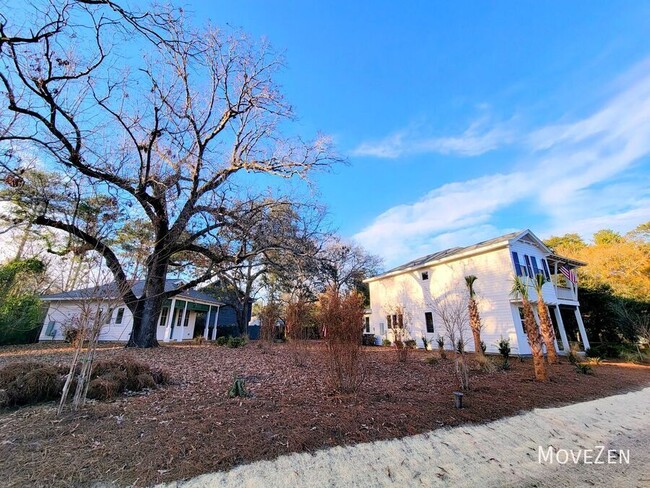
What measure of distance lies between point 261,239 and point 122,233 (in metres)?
7.36

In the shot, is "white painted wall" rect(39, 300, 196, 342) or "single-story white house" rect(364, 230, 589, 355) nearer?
"single-story white house" rect(364, 230, 589, 355)

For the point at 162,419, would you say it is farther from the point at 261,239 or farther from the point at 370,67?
the point at 370,67

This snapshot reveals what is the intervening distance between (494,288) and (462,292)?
71.1 inches

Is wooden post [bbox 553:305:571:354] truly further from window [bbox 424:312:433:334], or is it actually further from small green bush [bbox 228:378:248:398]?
small green bush [bbox 228:378:248:398]

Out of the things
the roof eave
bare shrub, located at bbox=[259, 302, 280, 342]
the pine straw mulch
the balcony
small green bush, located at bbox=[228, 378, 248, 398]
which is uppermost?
the roof eave

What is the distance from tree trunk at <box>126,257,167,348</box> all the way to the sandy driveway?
10.3 meters

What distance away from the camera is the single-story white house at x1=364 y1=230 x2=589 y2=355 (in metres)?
15.1

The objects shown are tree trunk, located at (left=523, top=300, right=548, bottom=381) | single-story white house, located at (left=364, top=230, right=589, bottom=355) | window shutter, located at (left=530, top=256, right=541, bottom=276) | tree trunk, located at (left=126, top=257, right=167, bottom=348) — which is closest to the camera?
tree trunk, located at (left=523, top=300, right=548, bottom=381)

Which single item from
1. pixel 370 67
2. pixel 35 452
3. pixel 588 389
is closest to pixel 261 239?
pixel 370 67

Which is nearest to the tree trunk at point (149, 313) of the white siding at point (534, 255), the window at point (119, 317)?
the window at point (119, 317)

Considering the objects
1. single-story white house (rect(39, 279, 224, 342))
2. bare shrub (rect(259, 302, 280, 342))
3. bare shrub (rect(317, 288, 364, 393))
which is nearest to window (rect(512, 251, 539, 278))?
bare shrub (rect(259, 302, 280, 342))

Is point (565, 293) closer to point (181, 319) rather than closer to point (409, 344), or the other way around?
point (409, 344)

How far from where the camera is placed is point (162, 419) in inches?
169

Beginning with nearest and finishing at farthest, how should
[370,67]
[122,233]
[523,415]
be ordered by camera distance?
[523,415] → [370,67] → [122,233]
